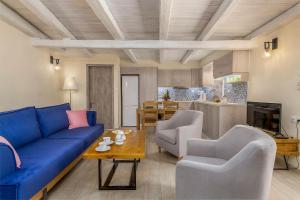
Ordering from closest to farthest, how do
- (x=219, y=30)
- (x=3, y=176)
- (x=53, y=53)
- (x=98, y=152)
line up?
→ (x=3, y=176)
(x=98, y=152)
(x=219, y=30)
(x=53, y=53)

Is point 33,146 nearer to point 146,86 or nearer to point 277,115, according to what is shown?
point 277,115

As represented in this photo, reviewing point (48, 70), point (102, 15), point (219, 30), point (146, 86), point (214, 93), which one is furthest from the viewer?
point (146, 86)

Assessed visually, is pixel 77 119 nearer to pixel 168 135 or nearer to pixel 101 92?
pixel 168 135

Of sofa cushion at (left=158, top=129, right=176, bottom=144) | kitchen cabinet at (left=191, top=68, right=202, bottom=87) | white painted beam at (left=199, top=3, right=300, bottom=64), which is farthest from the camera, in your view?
kitchen cabinet at (left=191, top=68, right=202, bottom=87)

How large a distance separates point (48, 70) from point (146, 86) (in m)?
3.25

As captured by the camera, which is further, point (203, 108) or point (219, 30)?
point (203, 108)

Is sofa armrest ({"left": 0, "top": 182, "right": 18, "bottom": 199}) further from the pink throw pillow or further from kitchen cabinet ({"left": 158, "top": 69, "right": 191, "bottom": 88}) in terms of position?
kitchen cabinet ({"left": 158, "top": 69, "right": 191, "bottom": 88})

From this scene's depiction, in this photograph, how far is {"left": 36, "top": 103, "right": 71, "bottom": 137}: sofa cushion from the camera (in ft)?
11.3

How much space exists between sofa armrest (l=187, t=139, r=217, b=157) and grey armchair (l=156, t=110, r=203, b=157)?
827 mm

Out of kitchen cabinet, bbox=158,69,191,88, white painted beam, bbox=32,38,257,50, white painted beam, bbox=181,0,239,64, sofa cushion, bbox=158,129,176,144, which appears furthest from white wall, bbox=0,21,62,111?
kitchen cabinet, bbox=158,69,191,88

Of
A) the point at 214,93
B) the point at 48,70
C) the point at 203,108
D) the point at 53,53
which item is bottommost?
the point at 203,108

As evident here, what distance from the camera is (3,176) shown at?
1.81m

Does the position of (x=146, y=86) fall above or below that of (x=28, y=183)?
above

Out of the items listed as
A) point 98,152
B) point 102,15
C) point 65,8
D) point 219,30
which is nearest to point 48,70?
point 65,8
